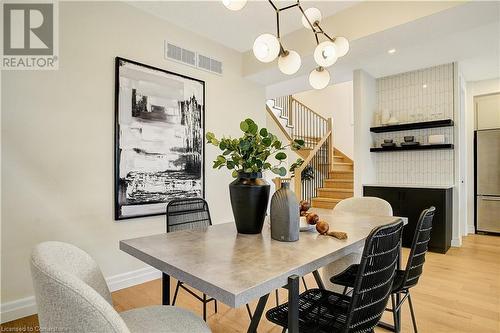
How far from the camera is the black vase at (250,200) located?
1.52 m

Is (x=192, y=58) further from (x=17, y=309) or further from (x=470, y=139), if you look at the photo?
(x=470, y=139)

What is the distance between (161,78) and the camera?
2.97m

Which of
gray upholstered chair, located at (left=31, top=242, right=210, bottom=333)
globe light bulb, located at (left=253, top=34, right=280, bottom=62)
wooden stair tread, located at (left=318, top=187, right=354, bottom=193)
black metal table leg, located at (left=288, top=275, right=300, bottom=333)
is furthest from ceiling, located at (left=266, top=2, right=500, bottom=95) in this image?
gray upholstered chair, located at (left=31, top=242, right=210, bottom=333)

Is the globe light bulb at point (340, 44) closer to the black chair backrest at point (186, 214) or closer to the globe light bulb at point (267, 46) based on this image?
the globe light bulb at point (267, 46)

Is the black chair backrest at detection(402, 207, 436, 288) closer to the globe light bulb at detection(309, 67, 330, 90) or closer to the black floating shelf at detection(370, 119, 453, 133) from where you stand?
the globe light bulb at detection(309, 67, 330, 90)

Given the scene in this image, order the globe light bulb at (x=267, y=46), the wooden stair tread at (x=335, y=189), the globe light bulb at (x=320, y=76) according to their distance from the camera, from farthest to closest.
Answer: the wooden stair tread at (x=335, y=189) < the globe light bulb at (x=320, y=76) < the globe light bulb at (x=267, y=46)

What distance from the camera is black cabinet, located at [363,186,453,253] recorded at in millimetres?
3730

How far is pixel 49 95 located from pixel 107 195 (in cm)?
96

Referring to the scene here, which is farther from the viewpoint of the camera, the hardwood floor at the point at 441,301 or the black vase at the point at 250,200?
the hardwood floor at the point at 441,301

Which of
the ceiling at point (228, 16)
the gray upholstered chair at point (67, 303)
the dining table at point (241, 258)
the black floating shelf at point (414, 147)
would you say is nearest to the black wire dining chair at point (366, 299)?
the dining table at point (241, 258)

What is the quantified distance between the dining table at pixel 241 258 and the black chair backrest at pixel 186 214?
0.42m

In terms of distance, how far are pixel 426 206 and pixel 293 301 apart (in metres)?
3.59

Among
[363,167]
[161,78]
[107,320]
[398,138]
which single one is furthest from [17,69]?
[398,138]
